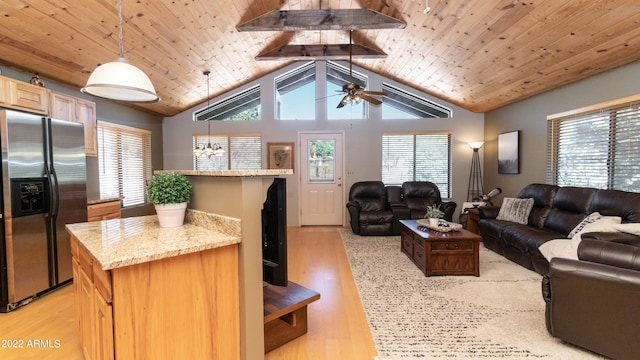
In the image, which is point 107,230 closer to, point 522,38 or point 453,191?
point 522,38

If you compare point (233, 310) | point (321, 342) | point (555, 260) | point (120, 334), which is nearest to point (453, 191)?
point (555, 260)

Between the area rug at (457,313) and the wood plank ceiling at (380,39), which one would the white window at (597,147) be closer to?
the wood plank ceiling at (380,39)

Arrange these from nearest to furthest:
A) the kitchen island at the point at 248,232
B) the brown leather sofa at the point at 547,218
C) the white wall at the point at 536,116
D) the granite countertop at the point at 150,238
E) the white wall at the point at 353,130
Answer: the granite countertop at the point at 150,238 < the kitchen island at the point at 248,232 < the brown leather sofa at the point at 547,218 < the white wall at the point at 536,116 < the white wall at the point at 353,130

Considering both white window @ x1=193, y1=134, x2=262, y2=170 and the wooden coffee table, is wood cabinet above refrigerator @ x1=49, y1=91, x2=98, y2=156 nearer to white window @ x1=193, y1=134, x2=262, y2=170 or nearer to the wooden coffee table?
white window @ x1=193, y1=134, x2=262, y2=170

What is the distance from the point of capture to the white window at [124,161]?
456cm

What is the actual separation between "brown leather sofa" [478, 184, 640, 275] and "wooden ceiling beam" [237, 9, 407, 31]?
305 centimetres

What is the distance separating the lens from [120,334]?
1.29m

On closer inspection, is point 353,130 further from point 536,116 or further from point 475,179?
point 536,116

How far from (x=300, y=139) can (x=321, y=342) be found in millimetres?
4618

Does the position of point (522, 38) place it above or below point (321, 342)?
above

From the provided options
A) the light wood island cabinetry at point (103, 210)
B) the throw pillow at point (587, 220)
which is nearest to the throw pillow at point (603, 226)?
the throw pillow at point (587, 220)

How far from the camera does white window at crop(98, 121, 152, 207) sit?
4.56 meters

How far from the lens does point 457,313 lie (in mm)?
2494

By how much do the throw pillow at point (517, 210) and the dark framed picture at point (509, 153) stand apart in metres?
1.01
